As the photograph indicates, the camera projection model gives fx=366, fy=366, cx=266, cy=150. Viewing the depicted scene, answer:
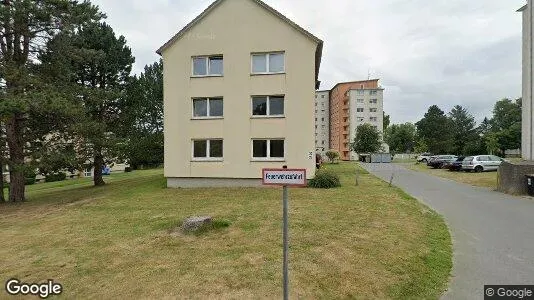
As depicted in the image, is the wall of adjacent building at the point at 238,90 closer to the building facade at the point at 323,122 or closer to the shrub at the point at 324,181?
the shrub at the point at 324,181

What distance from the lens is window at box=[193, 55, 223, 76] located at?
21.1 m

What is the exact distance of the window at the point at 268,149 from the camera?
20.3m

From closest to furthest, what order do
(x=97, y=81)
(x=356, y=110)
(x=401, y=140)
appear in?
1. (x=97, y=81)
2. (x=356, y=110)
3. (x=401, y=140)

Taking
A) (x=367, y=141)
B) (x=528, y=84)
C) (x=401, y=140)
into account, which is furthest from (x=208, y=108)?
(x=401, y=140)

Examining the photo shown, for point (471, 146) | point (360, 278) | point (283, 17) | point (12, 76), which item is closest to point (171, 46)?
point (283, 17)

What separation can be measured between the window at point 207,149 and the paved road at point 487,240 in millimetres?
10961

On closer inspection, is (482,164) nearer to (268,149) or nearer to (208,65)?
(268,149)

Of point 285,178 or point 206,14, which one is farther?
point 206,14

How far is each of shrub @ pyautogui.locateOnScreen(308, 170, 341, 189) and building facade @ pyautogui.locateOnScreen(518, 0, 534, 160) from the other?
18851 millimetres

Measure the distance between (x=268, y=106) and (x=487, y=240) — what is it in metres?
13.7

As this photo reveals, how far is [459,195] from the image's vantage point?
55.8ft

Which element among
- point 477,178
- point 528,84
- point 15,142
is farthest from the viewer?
point 528,84

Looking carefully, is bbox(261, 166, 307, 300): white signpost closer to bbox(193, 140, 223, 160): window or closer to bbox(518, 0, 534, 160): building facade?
bbox(193, 140, 223, 160): window

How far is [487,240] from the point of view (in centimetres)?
849
